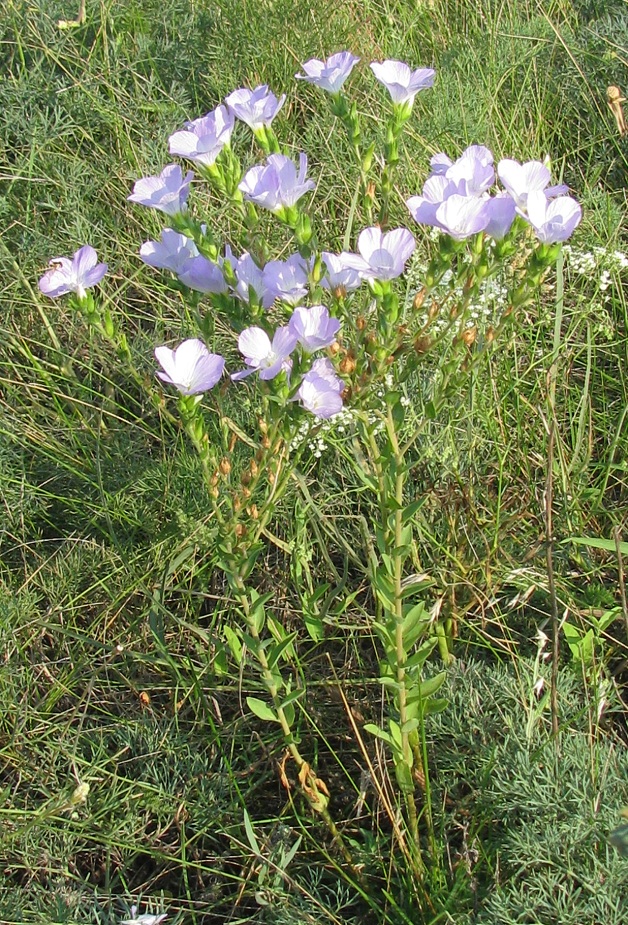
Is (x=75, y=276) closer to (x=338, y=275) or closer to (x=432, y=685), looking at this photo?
(x=338, y=275)

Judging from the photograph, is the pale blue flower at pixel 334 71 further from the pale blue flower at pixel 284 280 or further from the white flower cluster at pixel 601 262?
the white flower cluster at pixel 601 262

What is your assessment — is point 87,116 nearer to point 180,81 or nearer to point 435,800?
point 180,81

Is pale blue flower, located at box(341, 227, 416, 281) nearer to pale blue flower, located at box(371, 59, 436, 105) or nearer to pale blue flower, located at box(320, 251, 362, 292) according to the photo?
pale blue flower, located at box(320, 251, 362, 292)

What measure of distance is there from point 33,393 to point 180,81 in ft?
3.92

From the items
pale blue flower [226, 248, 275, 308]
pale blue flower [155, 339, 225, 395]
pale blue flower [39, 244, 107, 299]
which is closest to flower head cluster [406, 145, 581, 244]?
pale blue flower [226, 248, 275, 308]

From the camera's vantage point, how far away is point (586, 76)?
103 inches

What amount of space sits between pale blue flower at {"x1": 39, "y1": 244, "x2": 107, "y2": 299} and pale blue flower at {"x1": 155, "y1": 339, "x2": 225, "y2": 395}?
201mm

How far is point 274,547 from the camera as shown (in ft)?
6.44

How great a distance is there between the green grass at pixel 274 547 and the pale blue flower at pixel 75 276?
533mm

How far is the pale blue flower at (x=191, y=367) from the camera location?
118 cm

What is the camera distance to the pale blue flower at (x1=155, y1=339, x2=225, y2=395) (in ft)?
3.86

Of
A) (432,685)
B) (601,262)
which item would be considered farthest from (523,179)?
(601,262)

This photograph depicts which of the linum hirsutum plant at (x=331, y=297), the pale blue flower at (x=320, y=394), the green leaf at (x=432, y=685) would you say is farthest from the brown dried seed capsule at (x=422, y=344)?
the green leaf at (x=432, y=685)

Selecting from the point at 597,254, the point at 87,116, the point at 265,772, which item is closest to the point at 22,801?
the point at 265,772
